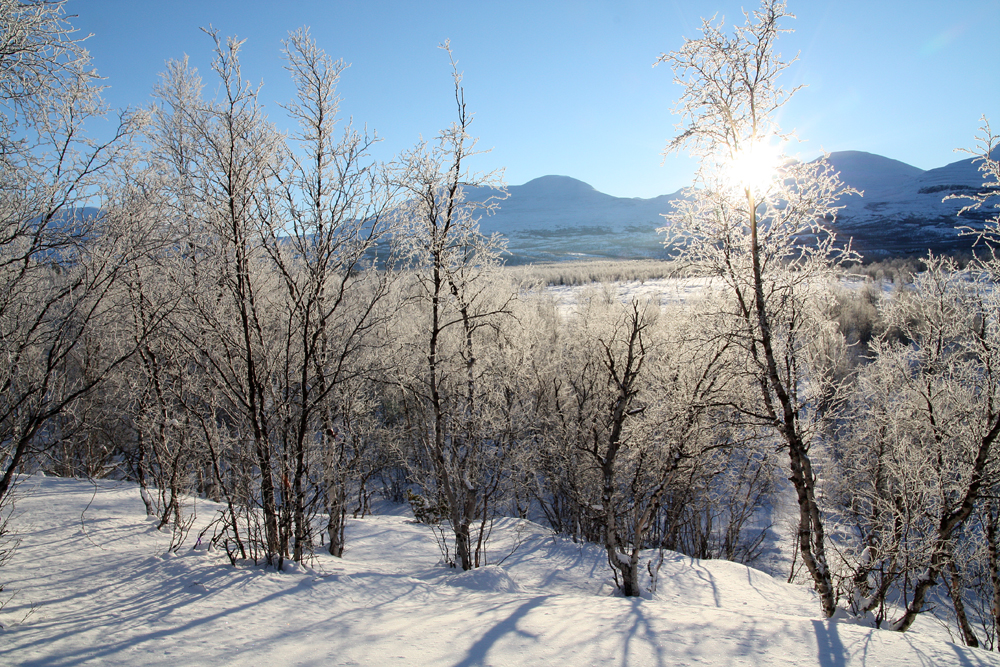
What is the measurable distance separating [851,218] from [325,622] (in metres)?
95.5

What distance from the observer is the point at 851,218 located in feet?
249

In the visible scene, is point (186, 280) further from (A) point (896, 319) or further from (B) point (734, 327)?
(A) point (896, 319)

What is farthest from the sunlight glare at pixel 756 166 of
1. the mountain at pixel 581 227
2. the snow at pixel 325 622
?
the mountain at pixel 581 227

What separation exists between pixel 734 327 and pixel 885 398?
8.72 m

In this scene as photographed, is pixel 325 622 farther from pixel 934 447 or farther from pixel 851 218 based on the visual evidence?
pixel 851 218

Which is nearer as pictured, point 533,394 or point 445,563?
point 445,563

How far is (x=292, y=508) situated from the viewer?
5586 mm

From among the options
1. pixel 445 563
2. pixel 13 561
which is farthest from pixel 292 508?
pixel 445 563

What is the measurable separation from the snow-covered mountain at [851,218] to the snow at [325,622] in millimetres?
4527

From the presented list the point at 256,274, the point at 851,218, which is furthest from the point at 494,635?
the point at 851,218

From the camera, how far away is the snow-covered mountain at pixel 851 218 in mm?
55719

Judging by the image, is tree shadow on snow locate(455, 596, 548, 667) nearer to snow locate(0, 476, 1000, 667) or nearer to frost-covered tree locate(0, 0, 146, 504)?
snow locate(0, 476, 1000, 667)

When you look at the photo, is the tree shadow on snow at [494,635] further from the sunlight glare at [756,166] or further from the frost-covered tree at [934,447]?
the sunlight glare at [756,166]

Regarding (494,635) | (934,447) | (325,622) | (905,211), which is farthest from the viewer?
(905,211)
